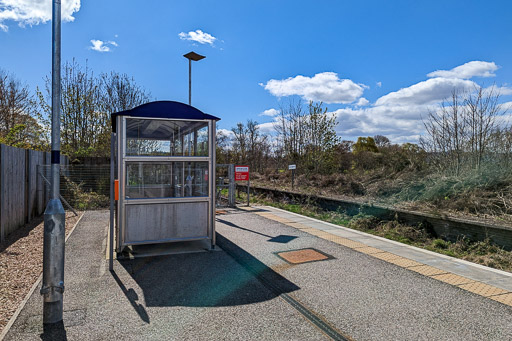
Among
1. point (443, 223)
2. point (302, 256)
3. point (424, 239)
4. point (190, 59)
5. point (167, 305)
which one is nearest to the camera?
point (167, 305)

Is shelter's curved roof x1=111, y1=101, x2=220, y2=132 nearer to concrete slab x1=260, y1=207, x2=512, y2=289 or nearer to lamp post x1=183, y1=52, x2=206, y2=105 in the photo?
concrete slab x1=260, y1=207, x2=512, y2=289

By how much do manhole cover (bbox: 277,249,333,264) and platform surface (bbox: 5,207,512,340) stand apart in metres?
0.06

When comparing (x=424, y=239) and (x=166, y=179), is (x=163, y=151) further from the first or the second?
(x=424, y=239)

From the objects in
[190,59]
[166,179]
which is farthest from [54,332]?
[190,59]

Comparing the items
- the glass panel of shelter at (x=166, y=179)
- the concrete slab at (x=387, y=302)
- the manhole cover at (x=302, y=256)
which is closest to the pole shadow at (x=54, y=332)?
the concrete slab at (x=387, y=302)

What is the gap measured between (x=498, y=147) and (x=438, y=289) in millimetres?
8425

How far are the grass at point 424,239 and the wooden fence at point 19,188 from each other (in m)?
8.33

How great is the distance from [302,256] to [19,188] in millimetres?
7268

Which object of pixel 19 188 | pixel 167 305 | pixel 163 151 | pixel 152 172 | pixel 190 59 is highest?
pixel 190 59

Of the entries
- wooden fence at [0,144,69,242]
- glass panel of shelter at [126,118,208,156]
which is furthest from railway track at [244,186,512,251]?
wooden fence at [0,144,69,242]

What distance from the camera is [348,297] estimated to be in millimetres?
4598

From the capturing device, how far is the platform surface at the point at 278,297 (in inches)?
145

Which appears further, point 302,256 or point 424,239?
point 424,239

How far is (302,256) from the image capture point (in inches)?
262
